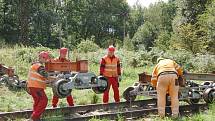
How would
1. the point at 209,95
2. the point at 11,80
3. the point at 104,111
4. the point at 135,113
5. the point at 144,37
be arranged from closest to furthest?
the point at 135,113 → the point at 104,111 → the point at 209,95 → the point at 11,80 → the point at 144,37

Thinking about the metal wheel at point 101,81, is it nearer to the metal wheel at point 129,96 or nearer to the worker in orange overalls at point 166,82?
the metal wheel at point 129,96

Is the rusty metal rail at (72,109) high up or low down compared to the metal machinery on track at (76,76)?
down

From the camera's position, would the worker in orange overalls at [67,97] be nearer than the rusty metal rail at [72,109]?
No

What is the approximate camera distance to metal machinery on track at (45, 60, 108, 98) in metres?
12.3

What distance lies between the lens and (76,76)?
12398 mm

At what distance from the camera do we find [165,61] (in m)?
10.8

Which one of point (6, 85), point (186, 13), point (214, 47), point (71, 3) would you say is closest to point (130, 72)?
point (6, 85)

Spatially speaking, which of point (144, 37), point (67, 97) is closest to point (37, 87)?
point (67, 97)

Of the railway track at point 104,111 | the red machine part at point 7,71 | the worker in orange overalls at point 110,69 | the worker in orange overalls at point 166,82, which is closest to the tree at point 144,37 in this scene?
the red machine part at point 7,71

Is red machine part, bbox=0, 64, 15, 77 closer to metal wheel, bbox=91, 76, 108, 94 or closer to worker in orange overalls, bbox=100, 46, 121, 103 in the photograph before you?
worker in orange overalls, bbox=100, 46, 121, 103

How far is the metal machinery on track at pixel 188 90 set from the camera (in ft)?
40.7

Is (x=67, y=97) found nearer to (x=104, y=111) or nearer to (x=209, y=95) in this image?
(x=104, y=111)

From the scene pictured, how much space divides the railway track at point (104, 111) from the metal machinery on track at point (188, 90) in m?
0.27

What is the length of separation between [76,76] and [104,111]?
4.19 feet
